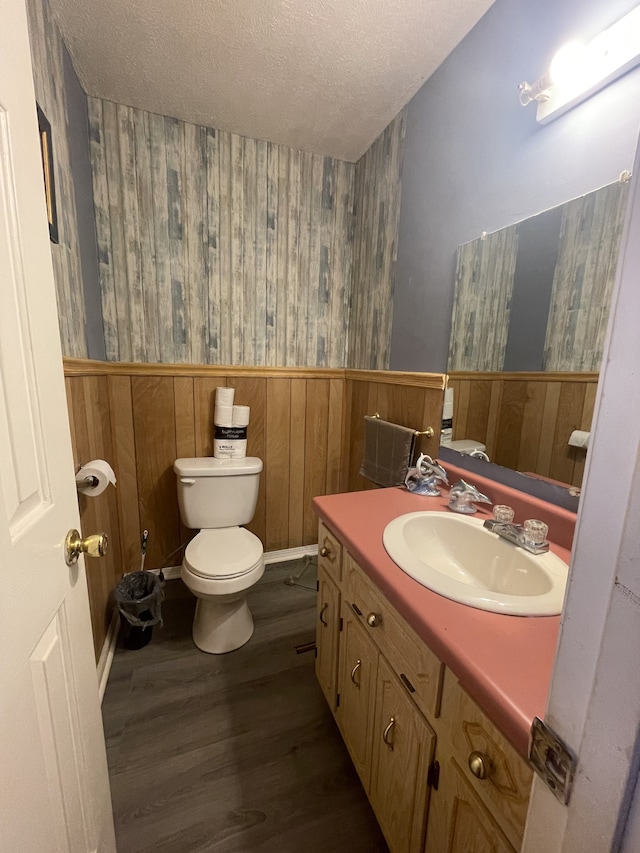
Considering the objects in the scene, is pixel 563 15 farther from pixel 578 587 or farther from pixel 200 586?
pixel 200 586

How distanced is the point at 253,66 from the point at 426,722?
220 cm

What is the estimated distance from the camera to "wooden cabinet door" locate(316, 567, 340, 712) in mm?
1180

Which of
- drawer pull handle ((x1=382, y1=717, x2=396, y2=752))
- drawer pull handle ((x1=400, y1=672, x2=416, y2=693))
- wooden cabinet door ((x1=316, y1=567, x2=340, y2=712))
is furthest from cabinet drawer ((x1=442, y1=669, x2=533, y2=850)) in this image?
wooden cabinet door ((x1=316, y1=567, x2=340, y2=712))

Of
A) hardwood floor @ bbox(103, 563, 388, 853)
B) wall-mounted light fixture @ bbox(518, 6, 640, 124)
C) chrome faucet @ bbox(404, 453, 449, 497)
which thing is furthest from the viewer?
chrome faucet @ bbox(404, 453, 449, 497)

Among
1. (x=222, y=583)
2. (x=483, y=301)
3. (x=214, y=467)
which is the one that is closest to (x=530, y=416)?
(x=483, y=301)

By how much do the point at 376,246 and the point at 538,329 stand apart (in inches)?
45.1

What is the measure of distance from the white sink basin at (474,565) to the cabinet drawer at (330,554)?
0.22 metres

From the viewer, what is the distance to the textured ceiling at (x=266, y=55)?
1188mm

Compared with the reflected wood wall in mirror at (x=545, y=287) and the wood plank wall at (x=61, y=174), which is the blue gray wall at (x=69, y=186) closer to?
the wood plank wall at (x=61, y=174)

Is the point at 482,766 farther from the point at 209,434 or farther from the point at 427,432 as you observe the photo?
the point at 209,434

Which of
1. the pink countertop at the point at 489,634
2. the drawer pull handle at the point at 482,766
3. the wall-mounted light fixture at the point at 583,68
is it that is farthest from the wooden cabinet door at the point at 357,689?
the wall-mounted light fixture at the point at 583,68

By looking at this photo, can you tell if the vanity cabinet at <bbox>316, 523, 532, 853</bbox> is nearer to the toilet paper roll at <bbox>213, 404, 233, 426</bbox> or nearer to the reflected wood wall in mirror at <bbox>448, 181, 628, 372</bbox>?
the reflected wood wall in mirror at <bbox>448, 181, 628, 372</bbox>

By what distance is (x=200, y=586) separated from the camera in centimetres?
148

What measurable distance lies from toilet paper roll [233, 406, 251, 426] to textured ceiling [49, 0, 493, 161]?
1.40m
